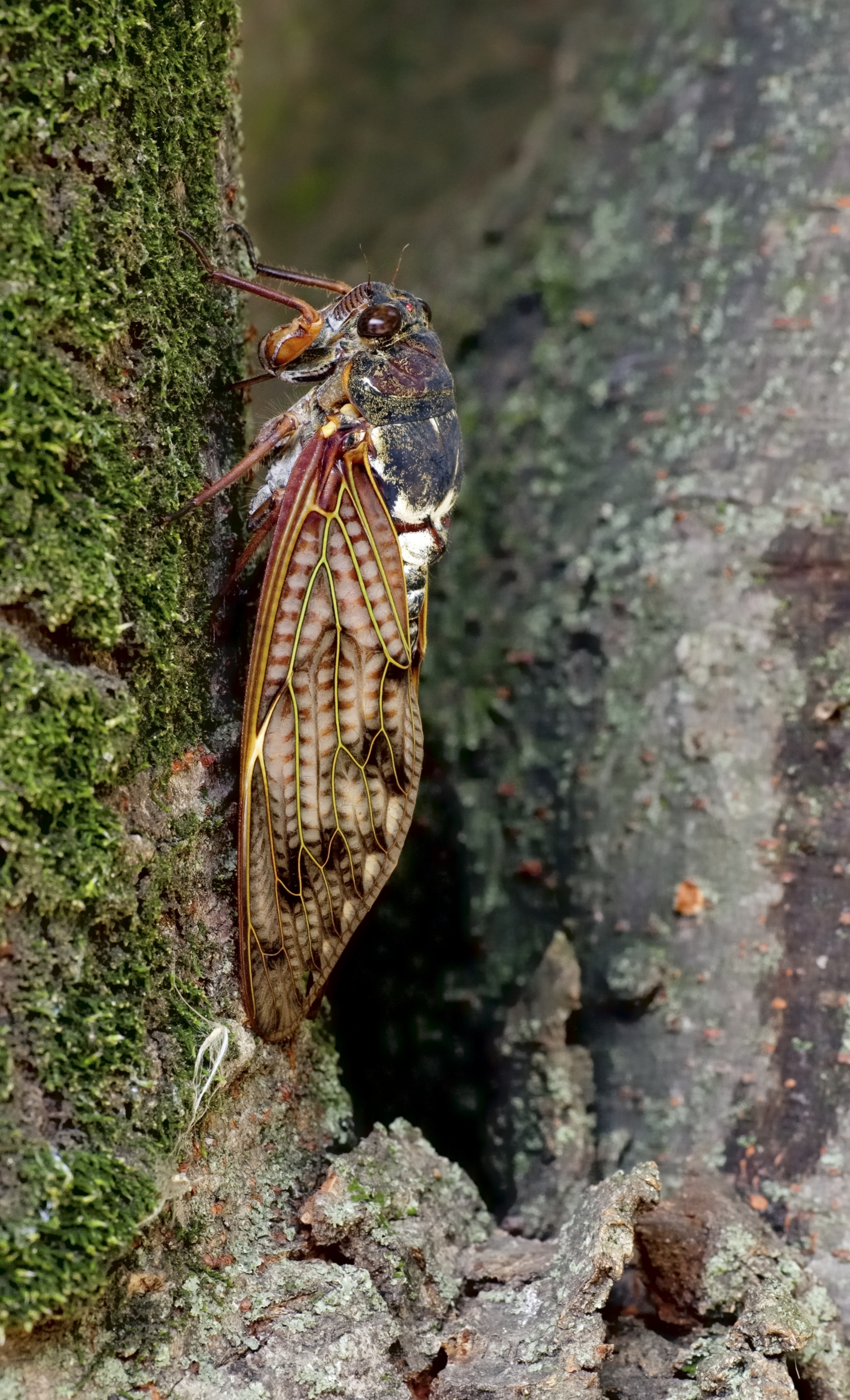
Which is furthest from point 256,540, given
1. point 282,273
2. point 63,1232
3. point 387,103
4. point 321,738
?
point 387,103

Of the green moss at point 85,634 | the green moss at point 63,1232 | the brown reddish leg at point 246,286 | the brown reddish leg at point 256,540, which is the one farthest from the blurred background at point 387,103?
Result: the green moss at point 63,1232

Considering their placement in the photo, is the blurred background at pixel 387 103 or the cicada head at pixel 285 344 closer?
the cicada head at pixel 285 344

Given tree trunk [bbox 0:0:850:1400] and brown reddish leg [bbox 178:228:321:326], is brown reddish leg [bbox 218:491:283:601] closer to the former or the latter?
tree trunk [bbox 0:0:850:1400]

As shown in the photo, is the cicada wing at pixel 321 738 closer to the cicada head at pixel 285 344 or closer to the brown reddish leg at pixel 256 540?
the brown reddish leg at pixel 256 540

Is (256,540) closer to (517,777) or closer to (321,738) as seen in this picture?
(321,738)

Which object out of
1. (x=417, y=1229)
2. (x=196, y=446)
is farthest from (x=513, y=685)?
(x=417, y=1229)
